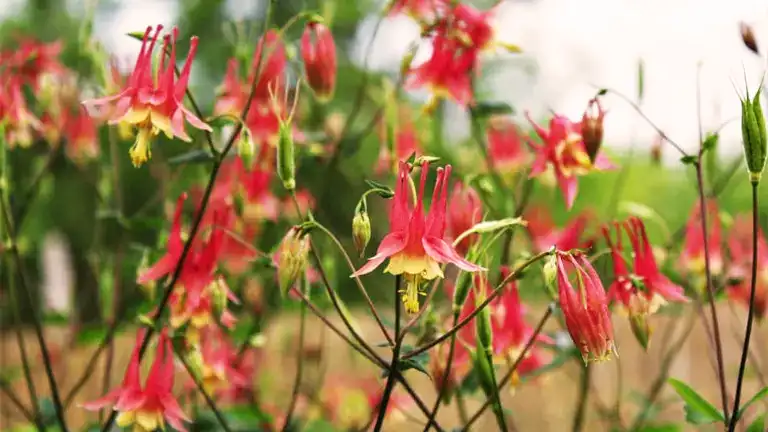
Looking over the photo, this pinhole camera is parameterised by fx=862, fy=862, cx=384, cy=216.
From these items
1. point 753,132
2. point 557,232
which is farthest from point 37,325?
point 753,132

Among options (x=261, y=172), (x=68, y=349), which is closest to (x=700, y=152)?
(x=261, y=172)

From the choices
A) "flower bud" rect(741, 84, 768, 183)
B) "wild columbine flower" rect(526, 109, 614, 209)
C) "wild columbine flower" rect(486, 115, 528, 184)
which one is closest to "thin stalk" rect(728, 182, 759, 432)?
"flower bud" rect(741, 84, 768, 183)

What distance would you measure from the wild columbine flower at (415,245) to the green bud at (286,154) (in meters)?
0.19

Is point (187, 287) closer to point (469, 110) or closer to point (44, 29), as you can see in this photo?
point (469, 110)

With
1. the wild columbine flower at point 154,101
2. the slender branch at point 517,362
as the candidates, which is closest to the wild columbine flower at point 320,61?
the wild columbine flower at point 154,101

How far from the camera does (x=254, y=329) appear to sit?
168 cm

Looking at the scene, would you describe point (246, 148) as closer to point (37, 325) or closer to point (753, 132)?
point (37, 325)

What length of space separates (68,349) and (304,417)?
731 millimetres

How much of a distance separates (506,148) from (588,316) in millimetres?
1529

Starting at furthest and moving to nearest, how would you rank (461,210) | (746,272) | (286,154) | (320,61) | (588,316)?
(746,272), (320,61), (461,210), (286,154), (588,316)

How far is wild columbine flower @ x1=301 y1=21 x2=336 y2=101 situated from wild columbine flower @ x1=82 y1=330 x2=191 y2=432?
56 centimetres

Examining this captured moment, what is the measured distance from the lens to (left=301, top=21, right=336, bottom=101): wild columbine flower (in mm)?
1604

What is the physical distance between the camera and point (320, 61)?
63.9 inches

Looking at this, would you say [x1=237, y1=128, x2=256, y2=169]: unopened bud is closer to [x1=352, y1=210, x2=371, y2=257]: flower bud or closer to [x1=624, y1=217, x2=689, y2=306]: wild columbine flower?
[x1=352, y1=210, x2=371, y2=257]: flower bud
